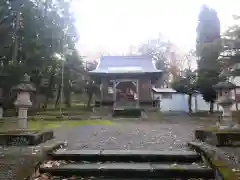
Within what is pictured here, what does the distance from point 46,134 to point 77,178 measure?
2784mm

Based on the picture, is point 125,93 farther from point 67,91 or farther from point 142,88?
point 67,91

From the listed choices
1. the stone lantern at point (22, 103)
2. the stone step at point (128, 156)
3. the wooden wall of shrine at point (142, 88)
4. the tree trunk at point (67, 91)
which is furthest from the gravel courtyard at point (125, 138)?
the tree trunk at point (67, 91)

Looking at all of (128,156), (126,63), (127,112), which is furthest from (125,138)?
(126,63)

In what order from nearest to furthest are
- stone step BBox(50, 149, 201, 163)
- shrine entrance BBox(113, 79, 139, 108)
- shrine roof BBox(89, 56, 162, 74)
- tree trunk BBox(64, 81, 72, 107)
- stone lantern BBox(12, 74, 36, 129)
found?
stone step BBox(50, 149, 201, 163)
stone lantern BBox(12, 74, 36, 129)
shrine entrance BBox(113, 79, 139, 108)
shrine roof BBox(89, 56, 162, 74)
tree trunk BBox(64, 81, 72, 107)

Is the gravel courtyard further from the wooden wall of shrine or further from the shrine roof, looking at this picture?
the shrine roof

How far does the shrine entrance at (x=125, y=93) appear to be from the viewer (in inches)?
777

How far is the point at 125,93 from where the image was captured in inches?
905

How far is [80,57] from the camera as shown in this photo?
26906mm

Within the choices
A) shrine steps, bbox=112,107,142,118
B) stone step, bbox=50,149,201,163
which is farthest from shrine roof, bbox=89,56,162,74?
stone step, bbox=50,149,201,163

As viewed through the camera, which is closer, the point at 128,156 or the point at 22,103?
the point at 128,156

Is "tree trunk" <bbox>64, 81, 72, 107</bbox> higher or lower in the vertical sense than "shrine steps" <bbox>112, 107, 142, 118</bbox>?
higher

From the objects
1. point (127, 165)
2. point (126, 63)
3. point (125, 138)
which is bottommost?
point (125, 138)

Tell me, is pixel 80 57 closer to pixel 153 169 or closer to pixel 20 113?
pixel 20 113

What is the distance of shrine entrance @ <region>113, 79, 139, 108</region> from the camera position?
19.7 m
